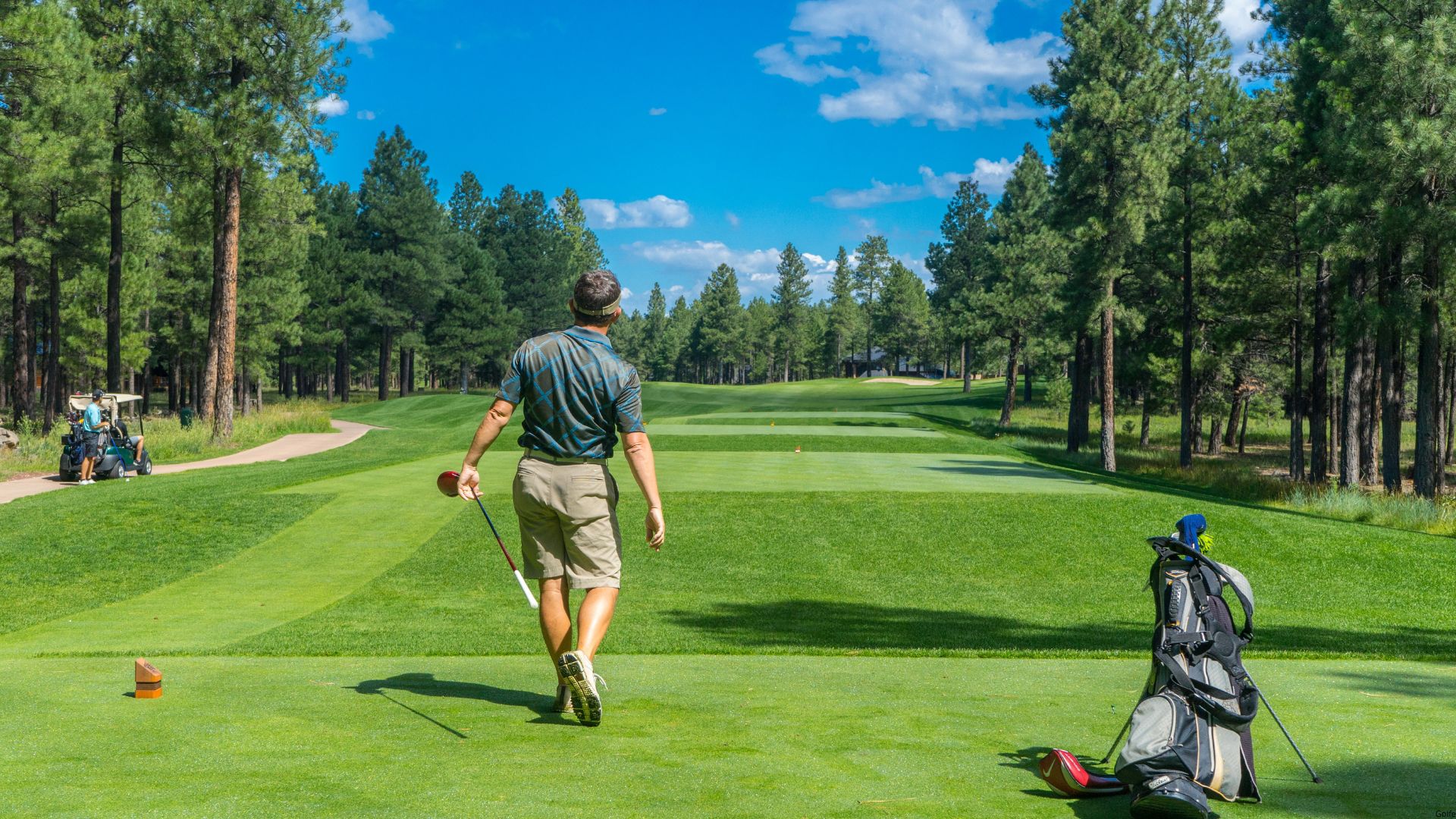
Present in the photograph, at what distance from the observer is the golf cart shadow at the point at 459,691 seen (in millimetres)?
5934

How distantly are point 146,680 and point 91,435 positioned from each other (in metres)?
18.7

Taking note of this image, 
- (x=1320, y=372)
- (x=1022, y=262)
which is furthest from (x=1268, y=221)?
(x=1022, y=262)

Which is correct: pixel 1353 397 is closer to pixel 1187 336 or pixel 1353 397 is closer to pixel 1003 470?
pixel 1187 336

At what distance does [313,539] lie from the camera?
15.7 metres

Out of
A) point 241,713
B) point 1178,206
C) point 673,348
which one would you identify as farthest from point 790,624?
point 673,348

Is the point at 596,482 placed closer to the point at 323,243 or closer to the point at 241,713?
the point at 241,713

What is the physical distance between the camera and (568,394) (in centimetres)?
557

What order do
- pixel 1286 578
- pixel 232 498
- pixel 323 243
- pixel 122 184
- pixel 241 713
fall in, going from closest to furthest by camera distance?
pixel 241 713 → pixel 1286 578 → pixel 232 498 → pixel 122 184 → pixel 323 243

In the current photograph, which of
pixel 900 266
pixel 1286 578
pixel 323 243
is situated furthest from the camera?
pixel 900 266

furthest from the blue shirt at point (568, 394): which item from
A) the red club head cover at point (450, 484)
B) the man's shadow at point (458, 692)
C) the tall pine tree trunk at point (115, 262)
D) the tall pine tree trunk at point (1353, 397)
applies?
the tall pine tree trunk at point (115, 262)

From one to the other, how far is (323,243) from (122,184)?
1384 inches

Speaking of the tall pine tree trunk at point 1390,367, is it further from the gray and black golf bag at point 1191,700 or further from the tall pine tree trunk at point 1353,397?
the gray and black golf bag at point 1191,700

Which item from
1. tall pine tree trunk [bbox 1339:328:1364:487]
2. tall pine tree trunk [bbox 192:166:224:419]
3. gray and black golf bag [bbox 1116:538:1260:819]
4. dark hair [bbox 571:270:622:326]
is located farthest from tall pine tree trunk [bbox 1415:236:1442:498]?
tall pine tree trunk [bbox 192:166:224:419]

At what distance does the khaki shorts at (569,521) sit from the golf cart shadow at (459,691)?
78cm
